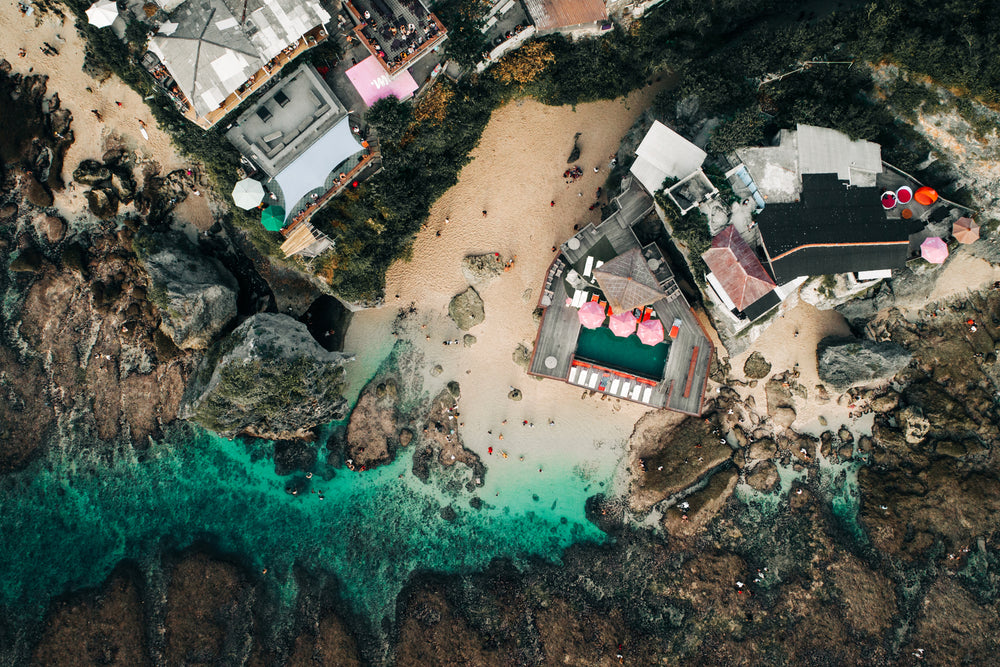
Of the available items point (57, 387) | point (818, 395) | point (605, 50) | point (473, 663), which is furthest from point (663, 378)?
point (57, 387)

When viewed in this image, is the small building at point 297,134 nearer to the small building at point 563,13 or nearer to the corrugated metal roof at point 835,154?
the small building at point 563,13

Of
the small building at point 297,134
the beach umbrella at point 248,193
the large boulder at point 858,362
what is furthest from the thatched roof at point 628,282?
the beach umbrella at point 248,193

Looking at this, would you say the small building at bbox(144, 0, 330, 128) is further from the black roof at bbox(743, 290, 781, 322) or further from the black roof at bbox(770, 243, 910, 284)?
the black roof at bbox(770, 243, 910, 284)

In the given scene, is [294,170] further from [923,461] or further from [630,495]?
[923,461]

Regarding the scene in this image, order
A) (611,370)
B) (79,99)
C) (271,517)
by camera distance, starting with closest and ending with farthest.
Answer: (611,370)
(79,99)
(271,517)

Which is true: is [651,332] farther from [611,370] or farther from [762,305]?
[762,305]

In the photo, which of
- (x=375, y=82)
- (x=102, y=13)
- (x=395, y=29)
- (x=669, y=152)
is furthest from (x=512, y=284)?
(x=102, y=13)

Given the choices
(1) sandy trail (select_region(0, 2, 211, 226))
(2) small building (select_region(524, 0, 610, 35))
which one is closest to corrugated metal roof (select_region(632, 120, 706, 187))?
(2) small building (select_region(524, 0, 610, 35))

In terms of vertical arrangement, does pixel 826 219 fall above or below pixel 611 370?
above
